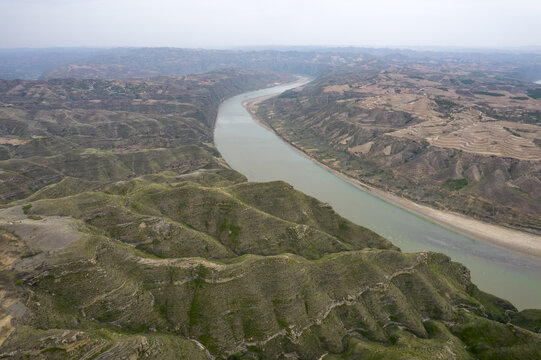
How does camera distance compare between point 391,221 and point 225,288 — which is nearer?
point 225,288

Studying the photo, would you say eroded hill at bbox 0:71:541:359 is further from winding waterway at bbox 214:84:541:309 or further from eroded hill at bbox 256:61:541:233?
eroded hill at bbox 256:61:541:233

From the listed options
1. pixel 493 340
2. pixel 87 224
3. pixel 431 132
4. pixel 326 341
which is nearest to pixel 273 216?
pixel 326 341

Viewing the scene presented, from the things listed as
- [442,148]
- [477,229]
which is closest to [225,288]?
[477,229]

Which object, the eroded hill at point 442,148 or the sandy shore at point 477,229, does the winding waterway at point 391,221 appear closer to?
the sandy shore at point 477,229

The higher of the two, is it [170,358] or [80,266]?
[80,266]

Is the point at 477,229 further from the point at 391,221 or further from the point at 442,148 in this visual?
the point at 442,148

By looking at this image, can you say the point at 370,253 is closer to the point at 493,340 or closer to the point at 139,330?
the point at 493,340

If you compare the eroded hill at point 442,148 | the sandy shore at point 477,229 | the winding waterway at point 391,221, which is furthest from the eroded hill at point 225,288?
the eroded hill at point 442,148
